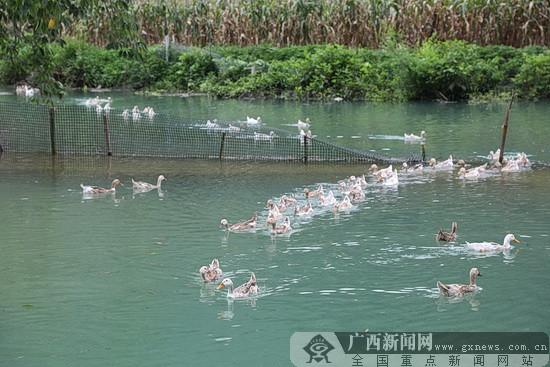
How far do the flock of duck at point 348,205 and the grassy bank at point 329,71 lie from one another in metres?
15.7

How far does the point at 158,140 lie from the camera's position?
27422 mm

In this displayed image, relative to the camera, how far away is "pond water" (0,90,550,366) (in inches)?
466

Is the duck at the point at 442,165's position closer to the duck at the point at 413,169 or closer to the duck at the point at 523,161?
the duck at the point at 413,169

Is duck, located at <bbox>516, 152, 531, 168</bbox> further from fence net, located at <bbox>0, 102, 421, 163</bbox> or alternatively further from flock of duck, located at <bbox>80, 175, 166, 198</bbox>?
flock of duck, located at <bbox>80, 175, 166, 198</bbox>

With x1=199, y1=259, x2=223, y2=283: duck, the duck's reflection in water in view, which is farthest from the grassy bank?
the duck's reflection in water

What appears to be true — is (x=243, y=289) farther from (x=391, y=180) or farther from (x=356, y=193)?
(x=391, y=180)

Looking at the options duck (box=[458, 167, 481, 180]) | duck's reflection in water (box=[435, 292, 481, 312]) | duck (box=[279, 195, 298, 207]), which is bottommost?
duck's reflection in water (box=[435, 292, 481, 312])

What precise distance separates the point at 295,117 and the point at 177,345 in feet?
76.9

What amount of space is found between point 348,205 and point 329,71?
2292 cm

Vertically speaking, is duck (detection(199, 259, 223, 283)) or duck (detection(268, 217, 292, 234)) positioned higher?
duck (detection(268, 217, 292, 234))

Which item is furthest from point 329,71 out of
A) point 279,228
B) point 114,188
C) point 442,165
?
point 279,228

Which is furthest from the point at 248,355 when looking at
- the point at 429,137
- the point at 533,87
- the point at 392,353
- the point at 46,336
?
the point at 533,87

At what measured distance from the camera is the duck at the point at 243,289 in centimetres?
1298

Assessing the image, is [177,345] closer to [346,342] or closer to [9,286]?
[346,342]
